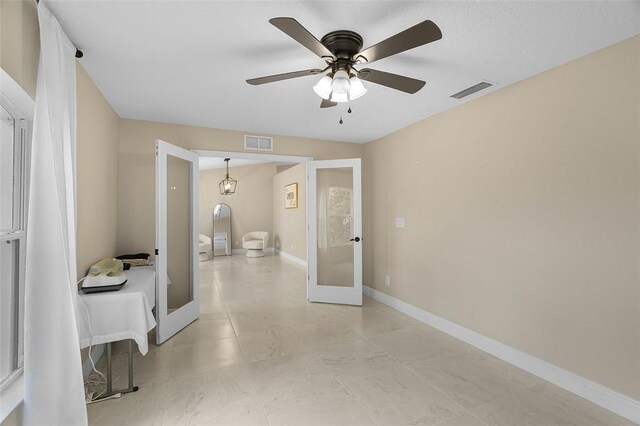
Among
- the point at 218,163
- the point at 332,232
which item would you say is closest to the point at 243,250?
the point at 218,163

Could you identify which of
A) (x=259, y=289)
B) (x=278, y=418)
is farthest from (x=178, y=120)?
(x=278, y=418)

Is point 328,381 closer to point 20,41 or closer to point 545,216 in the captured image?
point 545,216

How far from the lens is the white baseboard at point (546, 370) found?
2043 mm

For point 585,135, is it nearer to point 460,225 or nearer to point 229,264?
point 460,225

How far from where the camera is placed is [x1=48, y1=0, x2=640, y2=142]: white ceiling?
173 cm

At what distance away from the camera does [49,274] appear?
157cm

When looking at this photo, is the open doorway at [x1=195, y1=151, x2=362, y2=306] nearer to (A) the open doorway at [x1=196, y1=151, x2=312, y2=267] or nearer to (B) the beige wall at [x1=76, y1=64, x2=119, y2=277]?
(A) the open doorway at [x1=196, y1=151, x2=312, y2=267]

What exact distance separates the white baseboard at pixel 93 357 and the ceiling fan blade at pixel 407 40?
316 cm

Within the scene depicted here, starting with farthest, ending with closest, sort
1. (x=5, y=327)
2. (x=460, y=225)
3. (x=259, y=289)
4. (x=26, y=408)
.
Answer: (x=259, y=289)
(x=460, y=225)
(x=5, y=327)
(x=26, y=408)

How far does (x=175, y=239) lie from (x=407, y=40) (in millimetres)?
3175

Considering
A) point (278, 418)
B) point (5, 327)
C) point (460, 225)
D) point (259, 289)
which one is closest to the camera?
point (5, 327)

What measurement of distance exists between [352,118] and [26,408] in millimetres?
3621

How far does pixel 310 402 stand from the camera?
2.18 meters

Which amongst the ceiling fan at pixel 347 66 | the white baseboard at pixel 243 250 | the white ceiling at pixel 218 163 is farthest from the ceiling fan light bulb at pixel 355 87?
the white baseboard at pixel 243 250
